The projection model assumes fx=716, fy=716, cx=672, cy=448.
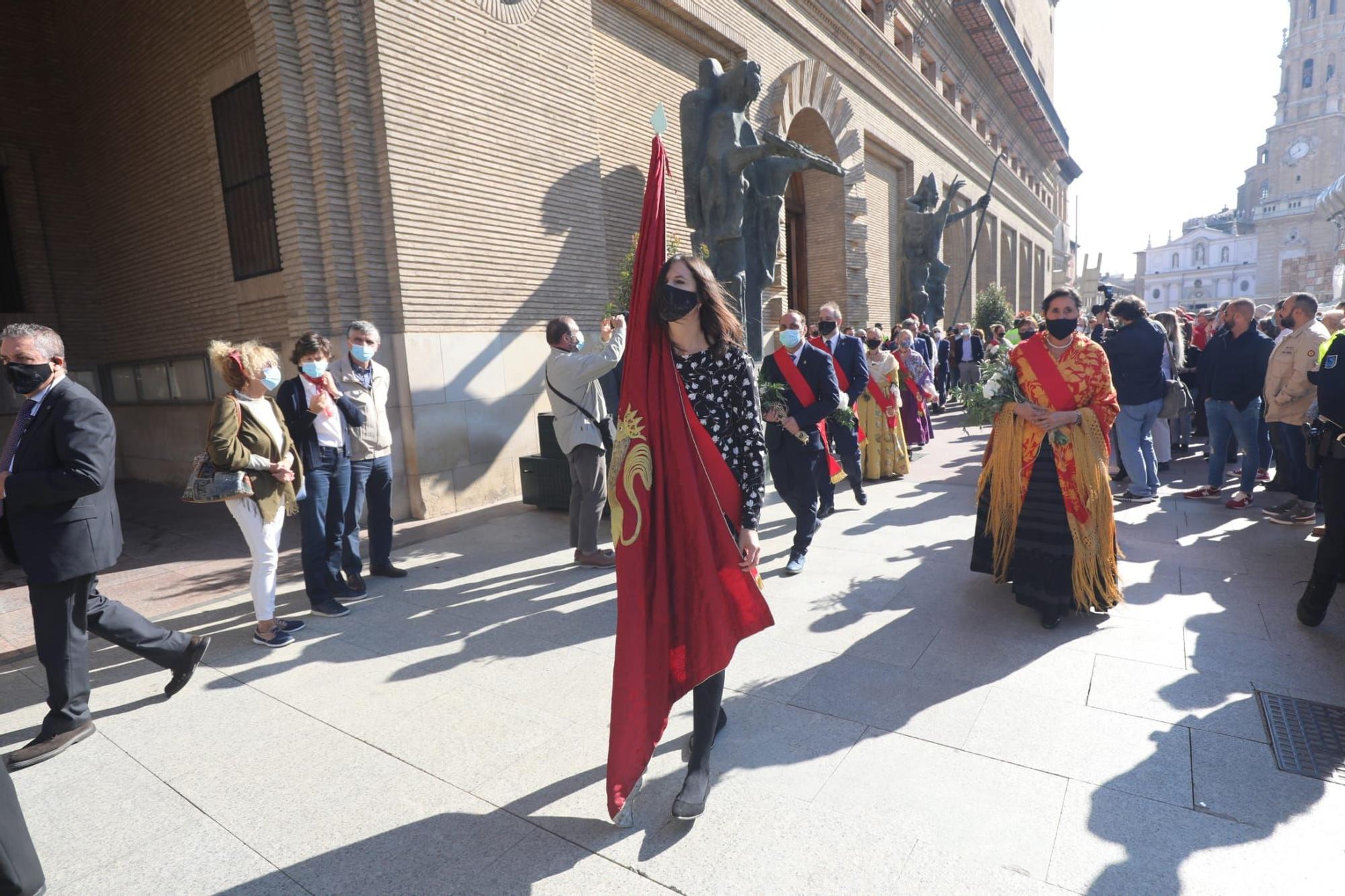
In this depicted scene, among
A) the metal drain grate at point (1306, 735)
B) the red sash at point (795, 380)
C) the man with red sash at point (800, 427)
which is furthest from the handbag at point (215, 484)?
the metal drain grate at point (1306, 735)

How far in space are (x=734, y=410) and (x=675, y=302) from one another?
456 mm

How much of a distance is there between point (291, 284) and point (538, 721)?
5.87 m

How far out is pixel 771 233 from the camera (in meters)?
8.84

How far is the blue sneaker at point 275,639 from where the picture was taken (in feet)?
14.1

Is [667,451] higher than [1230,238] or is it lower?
lower

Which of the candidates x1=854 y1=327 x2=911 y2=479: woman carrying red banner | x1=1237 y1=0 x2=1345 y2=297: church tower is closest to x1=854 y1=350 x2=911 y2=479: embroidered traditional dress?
x1=854 y1=327 x2=911 y2=479: woman carrying red banner

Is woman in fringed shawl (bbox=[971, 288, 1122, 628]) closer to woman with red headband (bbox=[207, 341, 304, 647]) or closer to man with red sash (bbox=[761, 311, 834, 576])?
man with red sash (bbox=[761, 311, 834, 576])

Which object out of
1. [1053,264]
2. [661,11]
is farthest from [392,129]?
[1053,264]

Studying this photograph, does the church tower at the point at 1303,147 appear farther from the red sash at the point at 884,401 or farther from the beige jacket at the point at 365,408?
the beige jacket at the point at 365,408

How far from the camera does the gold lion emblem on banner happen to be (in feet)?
8.27

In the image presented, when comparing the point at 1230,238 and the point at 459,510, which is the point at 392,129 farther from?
the point at 1230,238

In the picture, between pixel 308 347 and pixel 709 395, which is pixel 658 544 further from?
pixel 308 347

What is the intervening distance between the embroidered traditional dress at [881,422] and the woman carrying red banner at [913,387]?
1.29 m

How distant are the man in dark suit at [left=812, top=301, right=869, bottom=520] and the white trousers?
4.14 meters
